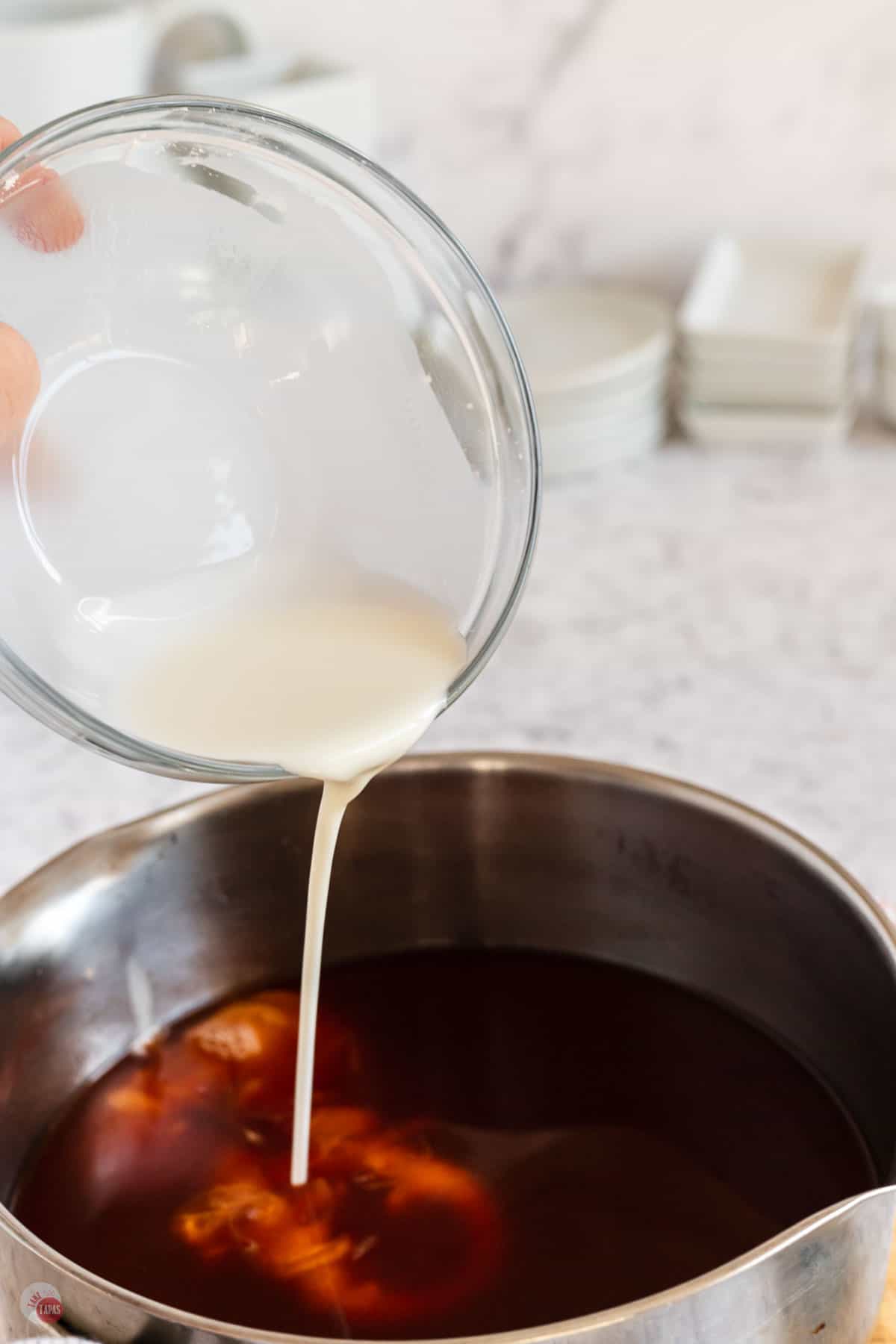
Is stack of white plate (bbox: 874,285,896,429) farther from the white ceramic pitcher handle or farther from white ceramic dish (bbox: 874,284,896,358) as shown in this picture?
the white ceramic pitcher handle

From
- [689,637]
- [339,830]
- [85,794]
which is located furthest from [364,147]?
[339,830]

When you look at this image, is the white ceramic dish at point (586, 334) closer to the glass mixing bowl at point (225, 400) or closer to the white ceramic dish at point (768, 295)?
the white ceramic dish at point (768, 295)

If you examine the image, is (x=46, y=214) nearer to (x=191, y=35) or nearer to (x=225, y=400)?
(x=225, y=400)

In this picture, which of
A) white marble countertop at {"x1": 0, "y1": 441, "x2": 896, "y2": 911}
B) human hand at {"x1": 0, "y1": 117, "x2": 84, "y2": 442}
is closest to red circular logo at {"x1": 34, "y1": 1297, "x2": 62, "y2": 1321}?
→ human hand at {"x1": 0, "y1": 117, "x2": 84, "y2": 442}

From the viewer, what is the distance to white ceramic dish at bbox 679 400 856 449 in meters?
1.32

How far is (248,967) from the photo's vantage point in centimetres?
76

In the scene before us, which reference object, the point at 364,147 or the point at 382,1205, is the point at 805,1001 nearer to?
the point at 382,1205

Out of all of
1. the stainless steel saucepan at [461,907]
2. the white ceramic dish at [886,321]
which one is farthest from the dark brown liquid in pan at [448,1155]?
the white ceramic dish at [886,321]

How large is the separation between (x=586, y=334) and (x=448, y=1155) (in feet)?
2.84

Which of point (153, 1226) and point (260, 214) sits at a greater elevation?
point (260, 214)

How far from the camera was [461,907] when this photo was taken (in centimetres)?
76

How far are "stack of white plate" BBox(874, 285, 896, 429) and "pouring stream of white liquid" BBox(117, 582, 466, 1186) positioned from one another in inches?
32.0

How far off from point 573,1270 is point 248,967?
0.23m

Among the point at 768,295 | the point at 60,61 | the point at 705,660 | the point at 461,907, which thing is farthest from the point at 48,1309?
the point at 768,295
